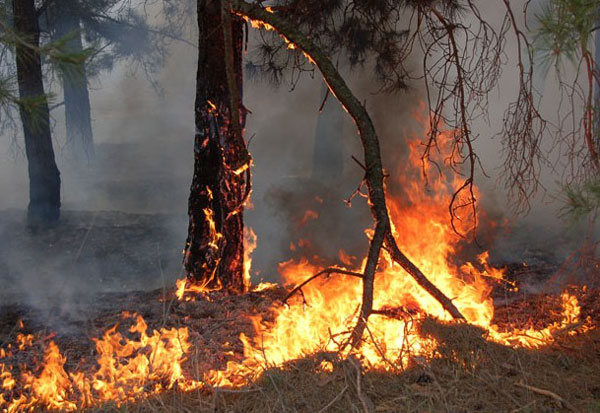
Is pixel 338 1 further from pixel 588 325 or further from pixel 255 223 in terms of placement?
pixel 588 325

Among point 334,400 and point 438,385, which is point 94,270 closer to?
point 334,400

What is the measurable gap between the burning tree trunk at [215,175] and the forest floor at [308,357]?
1.23 ft

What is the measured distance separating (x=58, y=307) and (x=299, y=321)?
9.82 feet

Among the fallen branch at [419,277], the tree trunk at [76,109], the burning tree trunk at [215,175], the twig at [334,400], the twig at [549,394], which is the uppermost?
the tree trunk at [76,109]

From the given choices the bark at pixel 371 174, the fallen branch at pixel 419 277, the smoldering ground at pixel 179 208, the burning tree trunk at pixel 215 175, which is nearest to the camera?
the bark at pixel 371 174

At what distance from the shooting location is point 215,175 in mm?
5984

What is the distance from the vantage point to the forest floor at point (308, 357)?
3.30m

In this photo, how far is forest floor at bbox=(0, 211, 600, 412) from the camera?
330 centimetres

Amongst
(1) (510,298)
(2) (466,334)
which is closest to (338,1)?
(1) (510,298)

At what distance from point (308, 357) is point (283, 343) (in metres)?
0.46

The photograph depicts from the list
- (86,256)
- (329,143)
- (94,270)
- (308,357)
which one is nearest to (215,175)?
→ (308,357)

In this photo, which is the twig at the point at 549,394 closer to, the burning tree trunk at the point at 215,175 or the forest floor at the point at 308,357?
the forest floor at the point at 308,357

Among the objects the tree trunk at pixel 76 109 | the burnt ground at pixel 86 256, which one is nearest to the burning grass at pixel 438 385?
the burnt ground at pixel 86 256

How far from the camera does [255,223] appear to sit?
1197 cm
